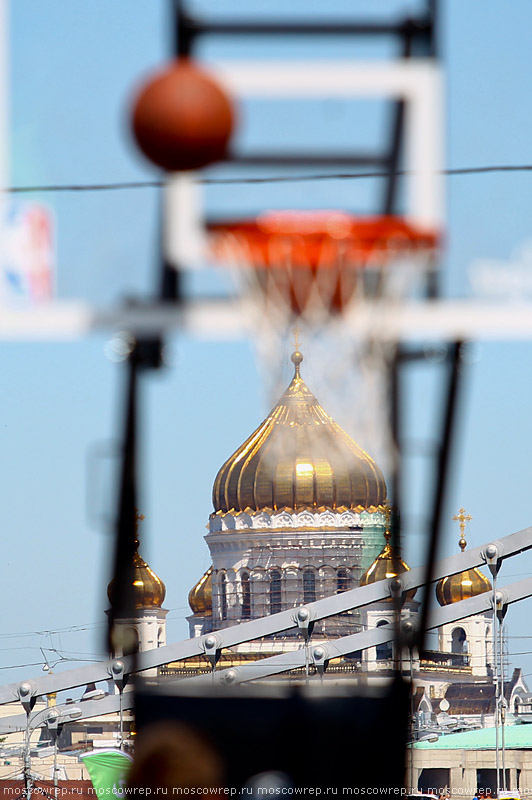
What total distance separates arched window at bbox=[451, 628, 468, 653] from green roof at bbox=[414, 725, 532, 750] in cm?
1588

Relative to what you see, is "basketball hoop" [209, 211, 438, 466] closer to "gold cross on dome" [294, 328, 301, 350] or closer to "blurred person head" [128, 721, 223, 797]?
"gold cross on dome" [294, 328, 301, 350]

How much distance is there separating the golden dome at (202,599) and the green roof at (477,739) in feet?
49.1

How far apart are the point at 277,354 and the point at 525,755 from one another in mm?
49345

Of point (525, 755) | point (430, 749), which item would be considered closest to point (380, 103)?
point (525, 755)

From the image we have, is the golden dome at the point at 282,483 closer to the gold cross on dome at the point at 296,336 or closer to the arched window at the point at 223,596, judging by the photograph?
the arched window at the point at 223,596

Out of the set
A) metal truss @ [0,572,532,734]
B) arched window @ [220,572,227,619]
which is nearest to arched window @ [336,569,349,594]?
arched window @ [220,572,227,619]

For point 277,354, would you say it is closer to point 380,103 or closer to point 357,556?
point 380,103

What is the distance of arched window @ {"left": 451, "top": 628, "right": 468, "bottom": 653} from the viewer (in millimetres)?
79250

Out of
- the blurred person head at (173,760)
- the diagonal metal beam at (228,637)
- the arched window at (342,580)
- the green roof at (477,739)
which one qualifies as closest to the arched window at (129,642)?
the blurred person head at (173,760)

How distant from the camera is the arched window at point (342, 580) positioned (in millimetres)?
70000

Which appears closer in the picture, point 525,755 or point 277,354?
→ point 277,354

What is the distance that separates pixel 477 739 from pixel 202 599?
54.6 feet

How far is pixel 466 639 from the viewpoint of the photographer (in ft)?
259

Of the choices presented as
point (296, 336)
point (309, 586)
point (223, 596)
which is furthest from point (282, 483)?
point (296, 336)
